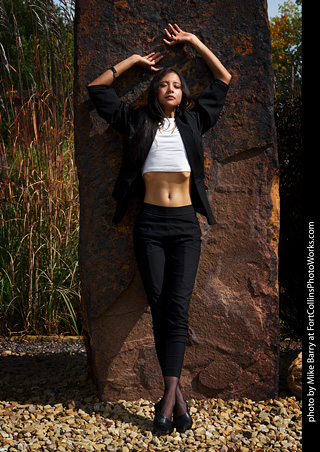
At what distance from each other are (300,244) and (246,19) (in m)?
1.46

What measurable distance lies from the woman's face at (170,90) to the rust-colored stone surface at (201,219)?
0.17 metres

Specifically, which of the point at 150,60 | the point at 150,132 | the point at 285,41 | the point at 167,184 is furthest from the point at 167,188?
the point at 285,41

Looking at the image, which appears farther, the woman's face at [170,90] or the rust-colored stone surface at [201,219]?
the rust-colored stone surface at [201,219]

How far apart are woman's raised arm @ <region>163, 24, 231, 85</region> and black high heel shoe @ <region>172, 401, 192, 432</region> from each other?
1868 mm

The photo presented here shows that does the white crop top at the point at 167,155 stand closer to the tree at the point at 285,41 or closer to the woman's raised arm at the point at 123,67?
the woman's raised arm at the point at 123,67

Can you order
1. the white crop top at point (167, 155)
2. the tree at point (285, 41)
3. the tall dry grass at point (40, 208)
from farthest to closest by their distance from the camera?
the tree at point (285, 41) < the tall dry grass at point (40, 208) < the white crop top at point (167, 155)

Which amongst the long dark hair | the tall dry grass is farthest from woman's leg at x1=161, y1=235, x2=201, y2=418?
the tall dry grass

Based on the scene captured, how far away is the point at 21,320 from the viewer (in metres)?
4.46

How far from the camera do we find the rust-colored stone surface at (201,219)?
2.99m

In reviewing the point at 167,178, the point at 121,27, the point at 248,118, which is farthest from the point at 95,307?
the point at 121,27

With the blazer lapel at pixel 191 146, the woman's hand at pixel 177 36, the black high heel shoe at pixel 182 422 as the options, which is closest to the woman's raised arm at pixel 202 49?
the woman's hand at pixel 177 36

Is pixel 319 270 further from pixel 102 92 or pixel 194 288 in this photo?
pixel 102 92

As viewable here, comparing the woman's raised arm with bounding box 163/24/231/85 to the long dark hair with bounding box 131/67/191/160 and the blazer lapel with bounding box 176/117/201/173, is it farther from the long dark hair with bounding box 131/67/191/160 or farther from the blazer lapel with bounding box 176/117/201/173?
the blazer lapel with bounding box 176/117/201/173

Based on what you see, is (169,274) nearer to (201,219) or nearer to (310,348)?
(201,219)
